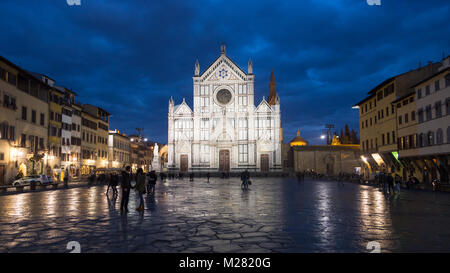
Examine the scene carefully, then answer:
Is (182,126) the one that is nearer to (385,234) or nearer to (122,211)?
(122,211)

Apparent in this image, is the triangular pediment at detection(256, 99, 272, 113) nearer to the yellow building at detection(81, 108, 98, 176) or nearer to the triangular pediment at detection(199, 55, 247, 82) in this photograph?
the triangular pediment at detection(199, 55, 247, 82)

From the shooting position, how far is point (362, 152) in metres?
51.6

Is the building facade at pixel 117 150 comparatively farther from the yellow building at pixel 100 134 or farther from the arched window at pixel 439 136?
the arched window at pixel 439 136

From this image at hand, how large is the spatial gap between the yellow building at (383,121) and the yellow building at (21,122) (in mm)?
40620

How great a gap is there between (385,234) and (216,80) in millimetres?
63753

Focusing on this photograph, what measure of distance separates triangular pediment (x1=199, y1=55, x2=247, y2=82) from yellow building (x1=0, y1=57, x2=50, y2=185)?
34001 mm

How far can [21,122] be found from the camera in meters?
36.5

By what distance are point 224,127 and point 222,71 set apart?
11694mm

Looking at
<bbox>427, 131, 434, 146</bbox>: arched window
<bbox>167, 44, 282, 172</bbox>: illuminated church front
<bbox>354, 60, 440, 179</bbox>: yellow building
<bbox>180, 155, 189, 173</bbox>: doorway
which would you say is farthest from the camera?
<bbox>180, 155, 189, 173</bbox>: doorway

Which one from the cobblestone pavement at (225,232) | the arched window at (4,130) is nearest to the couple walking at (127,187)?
the cobblestone pavement at (225,232)

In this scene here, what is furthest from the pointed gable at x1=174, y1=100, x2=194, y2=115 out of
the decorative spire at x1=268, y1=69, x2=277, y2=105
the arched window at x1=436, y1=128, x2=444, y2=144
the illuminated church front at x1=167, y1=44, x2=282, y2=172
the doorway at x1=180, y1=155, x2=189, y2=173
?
the decorative spire at x1=268, y1=69, x2=277, y2=105

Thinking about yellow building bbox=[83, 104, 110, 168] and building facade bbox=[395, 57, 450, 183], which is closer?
building facade bbox=[395, 57, 450, 183]

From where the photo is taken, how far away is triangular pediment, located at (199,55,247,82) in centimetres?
6981
